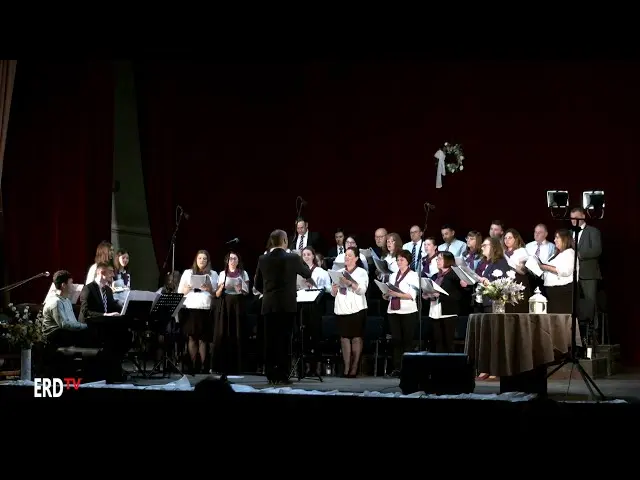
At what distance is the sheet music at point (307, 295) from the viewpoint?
969cm

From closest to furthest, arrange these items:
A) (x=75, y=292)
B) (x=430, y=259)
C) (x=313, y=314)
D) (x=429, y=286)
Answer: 1. (x=75, y=292)
2. (x=429, y=286)
3. (x=313, y=314)
4. (x=430, y=259)

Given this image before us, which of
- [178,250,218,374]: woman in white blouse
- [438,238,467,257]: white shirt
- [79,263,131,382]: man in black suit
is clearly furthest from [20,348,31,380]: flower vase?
[438,238,467,257]: white shirt

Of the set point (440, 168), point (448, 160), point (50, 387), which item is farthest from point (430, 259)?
point (50, 387)

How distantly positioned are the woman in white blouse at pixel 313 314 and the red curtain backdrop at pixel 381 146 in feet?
6.98

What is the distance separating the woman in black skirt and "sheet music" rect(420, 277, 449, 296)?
181cm

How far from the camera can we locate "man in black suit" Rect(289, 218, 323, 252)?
11359mm

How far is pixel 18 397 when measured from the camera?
13.6 feet

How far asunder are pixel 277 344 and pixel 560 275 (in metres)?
2.90

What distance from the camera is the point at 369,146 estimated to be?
1248 cm

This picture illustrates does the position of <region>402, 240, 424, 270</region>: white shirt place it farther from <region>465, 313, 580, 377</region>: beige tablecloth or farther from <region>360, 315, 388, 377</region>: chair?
<region>465, 313, 580, 377</region>: beige tablecloth

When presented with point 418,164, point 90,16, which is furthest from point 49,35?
point 418,164

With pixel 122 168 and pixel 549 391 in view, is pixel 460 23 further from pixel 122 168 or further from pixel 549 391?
pixel 122 168

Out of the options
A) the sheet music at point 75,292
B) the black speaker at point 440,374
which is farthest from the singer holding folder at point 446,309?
the sheet music at point 75,292

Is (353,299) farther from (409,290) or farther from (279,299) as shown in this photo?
(279,299)
